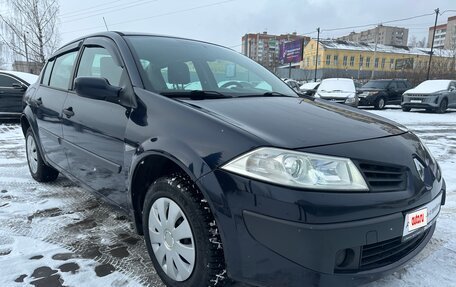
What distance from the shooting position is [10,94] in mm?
8734

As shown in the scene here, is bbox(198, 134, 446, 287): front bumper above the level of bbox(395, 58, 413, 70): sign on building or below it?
below

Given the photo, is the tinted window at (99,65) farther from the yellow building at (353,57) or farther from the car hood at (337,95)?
the yellow building at (353,57)

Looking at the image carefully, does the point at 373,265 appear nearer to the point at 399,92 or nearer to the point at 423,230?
the point at 423,230

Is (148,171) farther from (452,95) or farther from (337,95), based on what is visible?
(452,95)

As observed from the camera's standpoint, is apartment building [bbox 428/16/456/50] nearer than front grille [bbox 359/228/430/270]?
No

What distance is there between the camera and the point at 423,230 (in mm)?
1962

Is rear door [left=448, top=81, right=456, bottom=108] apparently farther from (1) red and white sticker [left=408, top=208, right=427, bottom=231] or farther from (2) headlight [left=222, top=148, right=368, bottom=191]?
(2) headlight [left=222, top=148, right=368, bottom=191]

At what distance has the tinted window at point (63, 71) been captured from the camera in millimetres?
3373

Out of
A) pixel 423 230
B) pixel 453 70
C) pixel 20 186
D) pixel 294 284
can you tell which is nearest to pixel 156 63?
pixel 294 284

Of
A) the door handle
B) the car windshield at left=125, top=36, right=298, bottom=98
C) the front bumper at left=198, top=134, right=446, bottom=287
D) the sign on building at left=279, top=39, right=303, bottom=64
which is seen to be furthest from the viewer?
the sign on building at left=279, top=39, right=303, bottom=64

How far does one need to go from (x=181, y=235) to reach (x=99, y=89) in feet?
3.64

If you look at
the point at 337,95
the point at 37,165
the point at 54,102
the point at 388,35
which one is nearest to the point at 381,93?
the point at 337,95

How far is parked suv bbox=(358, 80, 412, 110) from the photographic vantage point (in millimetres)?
16375

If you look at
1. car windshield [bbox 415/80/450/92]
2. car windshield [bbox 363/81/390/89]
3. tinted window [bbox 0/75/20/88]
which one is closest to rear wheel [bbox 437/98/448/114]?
car windshield [bbox 415/80/450/92]
